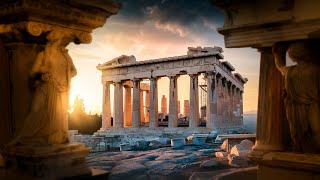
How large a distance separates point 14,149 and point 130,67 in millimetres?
36828

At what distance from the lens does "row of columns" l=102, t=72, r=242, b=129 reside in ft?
120

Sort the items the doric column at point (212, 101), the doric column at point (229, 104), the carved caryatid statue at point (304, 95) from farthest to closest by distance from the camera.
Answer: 1. the doric column at point (229, 104)
2. the doric column at point (212, 101)
3. the carved caryatid statue at point (304, 95)

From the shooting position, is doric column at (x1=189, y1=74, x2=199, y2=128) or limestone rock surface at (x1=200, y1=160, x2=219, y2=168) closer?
limestone rock surface at (x1=200, y1=160, x2=219, y2=168)

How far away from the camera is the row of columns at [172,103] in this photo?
36469 mm

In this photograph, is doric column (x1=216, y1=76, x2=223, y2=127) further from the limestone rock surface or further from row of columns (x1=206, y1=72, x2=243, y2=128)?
the limestone rock surface

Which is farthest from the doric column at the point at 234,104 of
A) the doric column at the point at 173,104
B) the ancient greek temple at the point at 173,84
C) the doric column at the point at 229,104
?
the doric column at the point at 173,104

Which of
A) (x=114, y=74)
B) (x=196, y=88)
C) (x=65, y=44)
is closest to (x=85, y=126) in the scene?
(x=114, y=74)

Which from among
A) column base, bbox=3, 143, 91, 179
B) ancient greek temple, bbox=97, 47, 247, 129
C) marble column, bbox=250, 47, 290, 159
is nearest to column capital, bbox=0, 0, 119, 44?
column base, bbox=3, 143, 91, 179

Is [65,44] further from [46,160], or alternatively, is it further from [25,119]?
[46,160]

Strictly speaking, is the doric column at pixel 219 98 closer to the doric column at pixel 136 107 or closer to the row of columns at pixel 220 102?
the row of columns at pixel 220 102

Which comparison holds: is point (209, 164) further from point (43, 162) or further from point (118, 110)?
point (118, 110)

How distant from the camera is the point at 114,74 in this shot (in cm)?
4331

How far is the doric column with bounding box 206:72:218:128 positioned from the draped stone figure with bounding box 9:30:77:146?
102 feet

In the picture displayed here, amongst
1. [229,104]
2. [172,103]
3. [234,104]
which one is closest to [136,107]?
[172,103]
